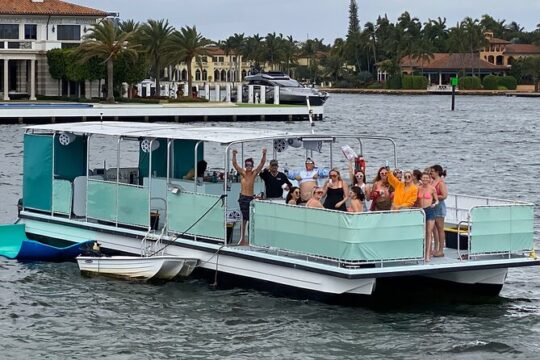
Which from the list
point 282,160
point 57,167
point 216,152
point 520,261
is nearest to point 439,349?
point 520,261

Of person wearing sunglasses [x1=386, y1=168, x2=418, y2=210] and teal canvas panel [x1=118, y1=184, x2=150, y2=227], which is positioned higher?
person wearing sunglasses [x1=386, y1=168, x2=418, y2=210]

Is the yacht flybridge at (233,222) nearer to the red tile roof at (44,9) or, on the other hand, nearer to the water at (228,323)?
the water at (228,323)

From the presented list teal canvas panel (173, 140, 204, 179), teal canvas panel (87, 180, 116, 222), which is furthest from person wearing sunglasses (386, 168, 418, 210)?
teal canvas panel (87, 180, 116, 222)

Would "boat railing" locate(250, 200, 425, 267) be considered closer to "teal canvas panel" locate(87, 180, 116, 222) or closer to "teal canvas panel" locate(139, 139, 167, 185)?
"teal canvas panel" locate(87, 180, 116, 222)

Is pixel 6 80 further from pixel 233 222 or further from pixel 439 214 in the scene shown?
pixel 439 214

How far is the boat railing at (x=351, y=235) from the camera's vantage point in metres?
20.0

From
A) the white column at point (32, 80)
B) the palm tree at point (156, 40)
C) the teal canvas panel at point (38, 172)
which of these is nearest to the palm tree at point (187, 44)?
the palm tree at point (156, 40)

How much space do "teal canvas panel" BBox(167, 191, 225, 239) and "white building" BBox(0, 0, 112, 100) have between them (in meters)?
77.3

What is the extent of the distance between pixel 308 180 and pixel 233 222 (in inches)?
58.3

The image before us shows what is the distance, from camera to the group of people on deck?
825 inches

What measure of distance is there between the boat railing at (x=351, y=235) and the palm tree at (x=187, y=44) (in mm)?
82303

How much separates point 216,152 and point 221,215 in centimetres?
3922

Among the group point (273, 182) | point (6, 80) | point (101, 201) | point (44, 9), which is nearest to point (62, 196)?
point (101, 201)

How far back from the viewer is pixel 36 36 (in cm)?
10338
